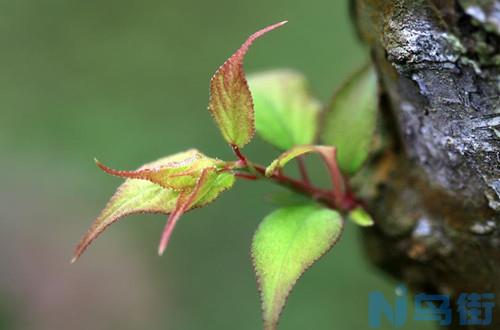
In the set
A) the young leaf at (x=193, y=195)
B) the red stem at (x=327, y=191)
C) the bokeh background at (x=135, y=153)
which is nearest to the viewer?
the young leaf at (x=193, y=195)

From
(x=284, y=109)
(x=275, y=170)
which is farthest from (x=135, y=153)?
(x=275, y=170)

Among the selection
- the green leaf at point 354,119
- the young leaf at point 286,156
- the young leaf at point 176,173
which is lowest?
the green leaf at point 354,119

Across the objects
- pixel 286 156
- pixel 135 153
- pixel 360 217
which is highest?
pixel 286 156

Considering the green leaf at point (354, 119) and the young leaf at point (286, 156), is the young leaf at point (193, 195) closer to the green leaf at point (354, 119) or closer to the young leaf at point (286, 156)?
the young leaf at point (286, 156)

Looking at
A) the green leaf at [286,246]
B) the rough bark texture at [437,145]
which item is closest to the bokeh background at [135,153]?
the rough bark texture at [437,145]

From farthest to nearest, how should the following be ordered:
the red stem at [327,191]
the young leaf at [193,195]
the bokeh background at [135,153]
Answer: the bokeh background at [135,153]
the red stem at [327,191]
the young leaf at [193,195]

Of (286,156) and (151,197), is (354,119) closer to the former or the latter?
(286,156)

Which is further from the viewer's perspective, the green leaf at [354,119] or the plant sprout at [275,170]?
the green leaf at [354,119]

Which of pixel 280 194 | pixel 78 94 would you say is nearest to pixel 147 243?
pixel 78 94
